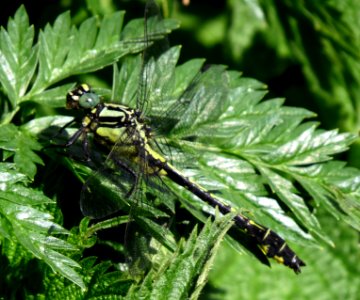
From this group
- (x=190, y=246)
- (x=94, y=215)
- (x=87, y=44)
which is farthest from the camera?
(x=87, y=44)

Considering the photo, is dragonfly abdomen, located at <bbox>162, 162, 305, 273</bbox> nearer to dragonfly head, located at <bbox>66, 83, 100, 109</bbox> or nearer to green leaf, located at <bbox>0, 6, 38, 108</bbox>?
dragonfly head, located at <bbox>66, 83, 100, 109</bbox>

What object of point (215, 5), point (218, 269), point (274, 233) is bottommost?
point (218, 269)

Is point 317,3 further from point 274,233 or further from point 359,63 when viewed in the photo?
point 274,233

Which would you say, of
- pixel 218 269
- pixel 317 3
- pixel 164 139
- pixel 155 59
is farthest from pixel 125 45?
pixel 218 269

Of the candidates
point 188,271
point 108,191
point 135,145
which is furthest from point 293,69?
point 188,271

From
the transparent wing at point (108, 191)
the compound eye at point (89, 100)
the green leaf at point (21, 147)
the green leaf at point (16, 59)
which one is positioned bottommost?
the transparent wing at point (108, 191)

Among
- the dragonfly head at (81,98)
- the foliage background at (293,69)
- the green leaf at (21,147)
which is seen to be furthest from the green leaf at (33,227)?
the foliage background at (293,69)

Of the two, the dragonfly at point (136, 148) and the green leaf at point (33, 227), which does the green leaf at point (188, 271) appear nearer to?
the green leaf at point (33, 227)

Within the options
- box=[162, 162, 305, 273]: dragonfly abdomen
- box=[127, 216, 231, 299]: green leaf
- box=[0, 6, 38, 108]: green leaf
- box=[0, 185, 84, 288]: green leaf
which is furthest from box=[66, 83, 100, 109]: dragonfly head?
box=[127, 216, 231, 299]: green leaf
